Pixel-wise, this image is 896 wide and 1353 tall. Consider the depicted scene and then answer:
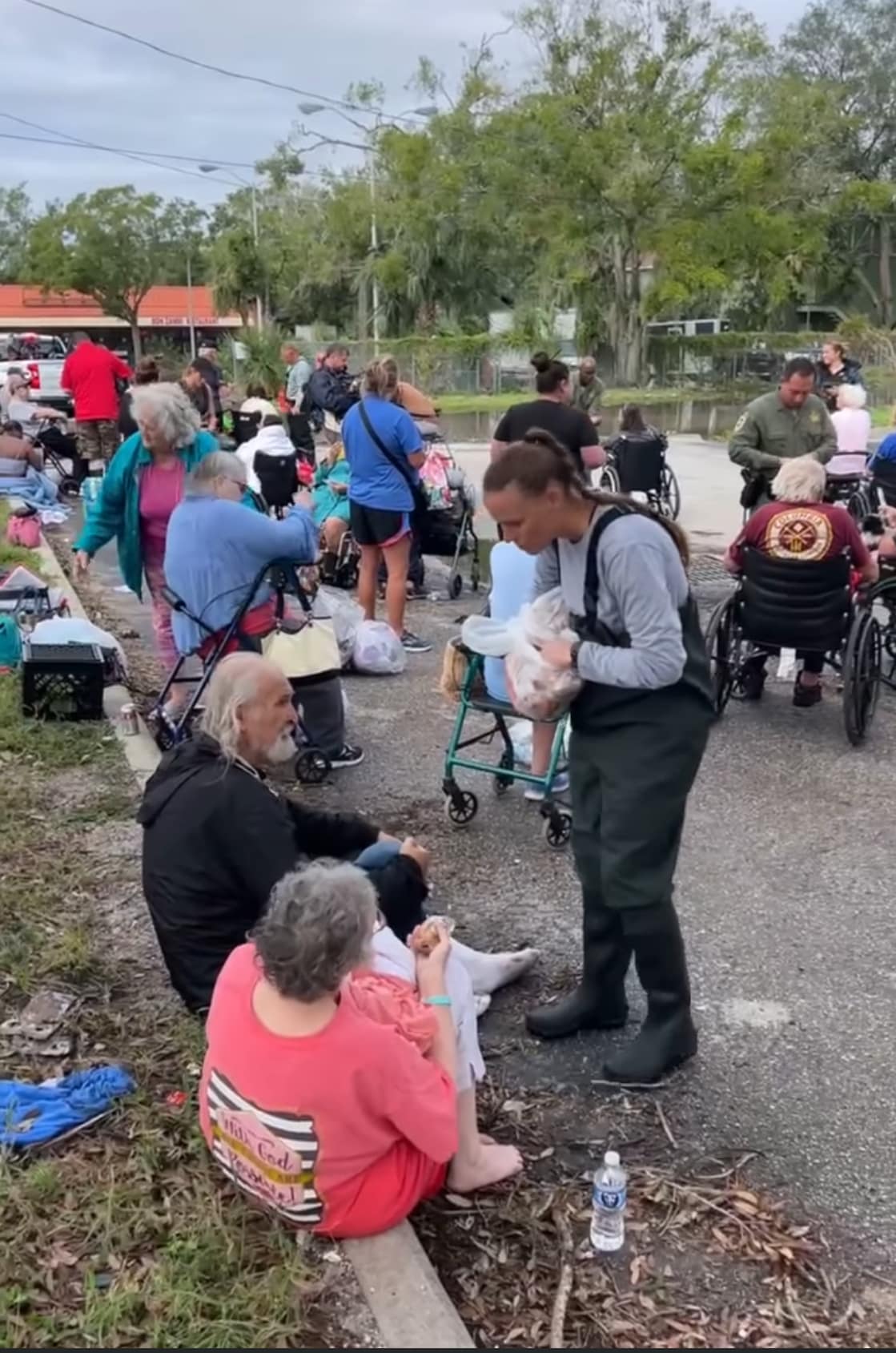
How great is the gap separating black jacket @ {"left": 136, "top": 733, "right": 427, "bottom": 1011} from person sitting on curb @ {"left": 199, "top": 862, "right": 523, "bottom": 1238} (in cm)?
39

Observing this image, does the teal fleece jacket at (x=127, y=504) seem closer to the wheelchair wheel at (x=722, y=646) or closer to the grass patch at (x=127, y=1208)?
the grass patch at (x=127, y=1208)

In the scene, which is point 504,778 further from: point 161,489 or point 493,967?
point 161,489

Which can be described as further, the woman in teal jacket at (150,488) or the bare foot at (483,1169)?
the woman in teal jacket at (150,488)

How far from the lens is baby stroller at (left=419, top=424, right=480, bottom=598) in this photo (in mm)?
8703

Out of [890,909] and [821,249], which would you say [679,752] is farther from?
[821,249]

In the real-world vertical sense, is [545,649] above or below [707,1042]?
above

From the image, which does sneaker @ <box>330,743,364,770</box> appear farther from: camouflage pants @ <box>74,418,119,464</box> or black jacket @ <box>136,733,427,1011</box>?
camouflage pants @ <box>74,418,119,464</box>

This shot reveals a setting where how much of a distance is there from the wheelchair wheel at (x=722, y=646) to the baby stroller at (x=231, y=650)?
190 centimetres

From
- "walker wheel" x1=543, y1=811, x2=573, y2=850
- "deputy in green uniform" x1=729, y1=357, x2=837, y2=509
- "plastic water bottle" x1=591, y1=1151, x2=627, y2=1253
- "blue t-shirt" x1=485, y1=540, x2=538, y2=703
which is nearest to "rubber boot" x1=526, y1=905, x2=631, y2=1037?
"plastic water bottle" x1=591, y1=1151, x2=627, y2=1253

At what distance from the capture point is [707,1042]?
11.0 ft

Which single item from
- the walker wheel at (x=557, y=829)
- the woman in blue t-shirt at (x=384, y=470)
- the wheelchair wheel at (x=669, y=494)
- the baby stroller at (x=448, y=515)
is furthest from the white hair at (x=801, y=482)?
the wheelchair wheel at (x=669, y=494)

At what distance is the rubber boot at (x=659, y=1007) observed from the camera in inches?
119

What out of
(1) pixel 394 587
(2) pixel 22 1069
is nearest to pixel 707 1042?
(2) pixel 22 1069

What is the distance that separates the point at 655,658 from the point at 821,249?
36.7m
